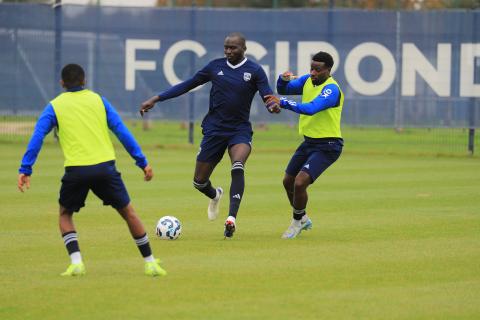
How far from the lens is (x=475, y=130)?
89.5ft

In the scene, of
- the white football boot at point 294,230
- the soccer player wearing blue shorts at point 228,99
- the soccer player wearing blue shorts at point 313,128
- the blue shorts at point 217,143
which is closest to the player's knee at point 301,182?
the soccer player wearing blue shorts at point 313,128

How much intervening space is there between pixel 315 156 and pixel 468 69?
16037mm

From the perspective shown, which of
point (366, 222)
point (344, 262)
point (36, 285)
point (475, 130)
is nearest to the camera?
point (36, 285)

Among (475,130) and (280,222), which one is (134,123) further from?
(280,222)

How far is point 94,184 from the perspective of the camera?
9422 millimetres

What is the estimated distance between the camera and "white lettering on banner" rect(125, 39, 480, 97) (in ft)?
90.7

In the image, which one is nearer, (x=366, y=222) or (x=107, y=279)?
(x=107, y=279)

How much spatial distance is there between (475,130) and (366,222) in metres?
14.3

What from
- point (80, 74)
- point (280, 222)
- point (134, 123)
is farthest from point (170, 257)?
point (134, 123)

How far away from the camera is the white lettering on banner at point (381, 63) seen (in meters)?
28.1

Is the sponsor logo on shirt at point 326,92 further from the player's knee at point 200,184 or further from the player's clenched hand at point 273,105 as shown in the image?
the player's knee at point 200,184

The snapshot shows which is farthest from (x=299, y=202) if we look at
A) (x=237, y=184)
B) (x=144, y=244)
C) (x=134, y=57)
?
(x=134, y=57)

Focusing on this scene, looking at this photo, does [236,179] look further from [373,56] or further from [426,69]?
[373,56]

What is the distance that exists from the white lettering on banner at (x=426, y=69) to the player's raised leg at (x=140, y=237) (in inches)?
759
